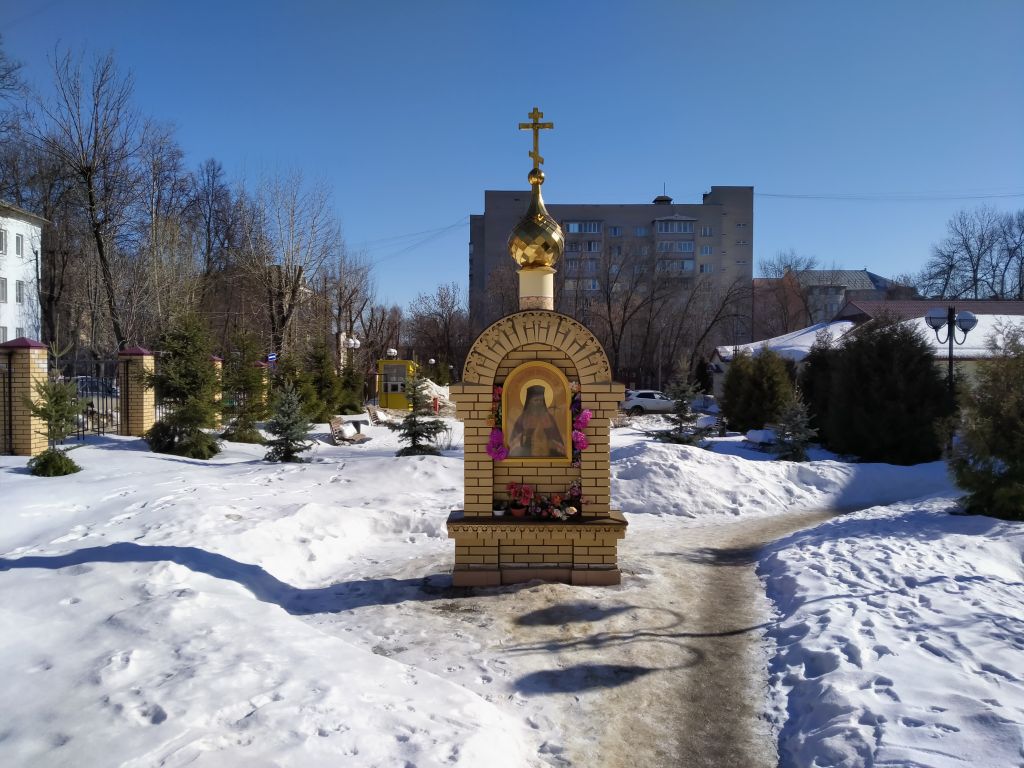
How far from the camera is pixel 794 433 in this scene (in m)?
15.3

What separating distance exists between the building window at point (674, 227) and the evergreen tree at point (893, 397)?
4111 cm

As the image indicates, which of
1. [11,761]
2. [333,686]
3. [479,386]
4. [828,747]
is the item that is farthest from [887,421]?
[11,761]

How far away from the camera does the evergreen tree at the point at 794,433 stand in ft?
50.0

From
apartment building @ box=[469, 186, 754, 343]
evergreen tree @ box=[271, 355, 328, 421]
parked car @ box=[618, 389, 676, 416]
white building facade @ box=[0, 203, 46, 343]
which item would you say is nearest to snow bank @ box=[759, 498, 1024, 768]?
evergreen tree @ box=[271, 355, 328, 421]

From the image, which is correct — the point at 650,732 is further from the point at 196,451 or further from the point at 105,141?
the point at 105,141

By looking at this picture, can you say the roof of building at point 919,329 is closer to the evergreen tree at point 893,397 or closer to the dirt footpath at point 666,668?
the evergreen tree at point 893,397

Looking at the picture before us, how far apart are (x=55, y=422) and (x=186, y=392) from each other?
15.7 feet

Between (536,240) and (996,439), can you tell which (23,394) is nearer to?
(536,240)

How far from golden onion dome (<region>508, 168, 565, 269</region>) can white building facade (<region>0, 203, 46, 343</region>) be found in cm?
3224

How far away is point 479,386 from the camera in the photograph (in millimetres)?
7090

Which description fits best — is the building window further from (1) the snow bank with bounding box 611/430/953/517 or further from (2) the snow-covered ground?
(2) the snow-covered ground

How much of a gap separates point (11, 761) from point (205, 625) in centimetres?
176

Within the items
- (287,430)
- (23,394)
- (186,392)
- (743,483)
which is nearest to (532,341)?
(743,483)

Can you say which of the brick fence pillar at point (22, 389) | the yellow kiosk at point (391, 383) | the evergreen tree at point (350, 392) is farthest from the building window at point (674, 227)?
the brick fence pillar at point (22, 389)
